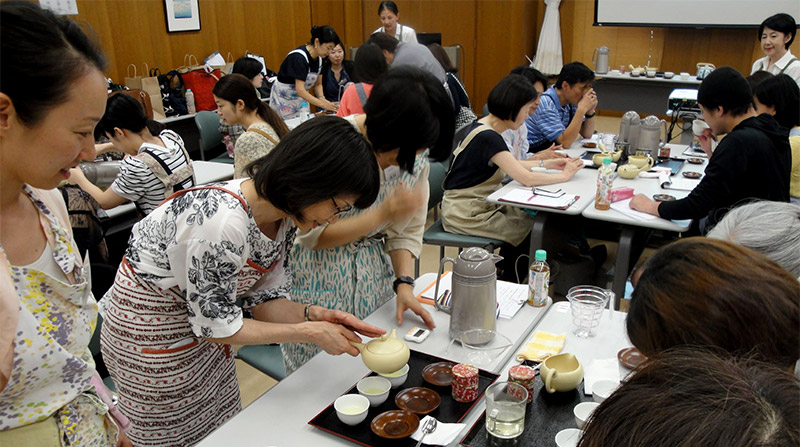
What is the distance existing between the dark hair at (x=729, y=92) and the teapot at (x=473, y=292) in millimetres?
1676

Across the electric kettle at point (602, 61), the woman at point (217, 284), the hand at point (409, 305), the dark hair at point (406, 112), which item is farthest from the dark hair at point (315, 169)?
the electric kettle at point (602, 61)

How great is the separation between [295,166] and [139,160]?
74.2 inches

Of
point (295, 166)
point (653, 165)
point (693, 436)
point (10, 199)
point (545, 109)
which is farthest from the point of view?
point (545, 109)

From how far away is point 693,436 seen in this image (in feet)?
1.85

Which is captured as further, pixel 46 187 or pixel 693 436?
pixel 46 187

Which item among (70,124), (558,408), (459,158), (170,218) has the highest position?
(70,124)

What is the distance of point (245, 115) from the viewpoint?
3.12m

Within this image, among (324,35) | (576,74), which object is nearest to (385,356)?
(576,74)

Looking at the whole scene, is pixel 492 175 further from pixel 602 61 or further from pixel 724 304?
pixel 602 61

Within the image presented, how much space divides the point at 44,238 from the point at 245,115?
7.12ft

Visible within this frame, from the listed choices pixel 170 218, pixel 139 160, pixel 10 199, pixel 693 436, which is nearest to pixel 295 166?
pixel 170 218

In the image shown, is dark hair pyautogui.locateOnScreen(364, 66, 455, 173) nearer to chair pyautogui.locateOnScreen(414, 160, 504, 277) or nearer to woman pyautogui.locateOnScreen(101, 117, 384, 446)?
woman pyautogui.locateOnScreen(101, 117, 384, 446)

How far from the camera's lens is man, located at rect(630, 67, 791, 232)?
97.5 inches

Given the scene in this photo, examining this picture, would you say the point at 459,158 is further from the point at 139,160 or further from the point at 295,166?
the point at 295,166
